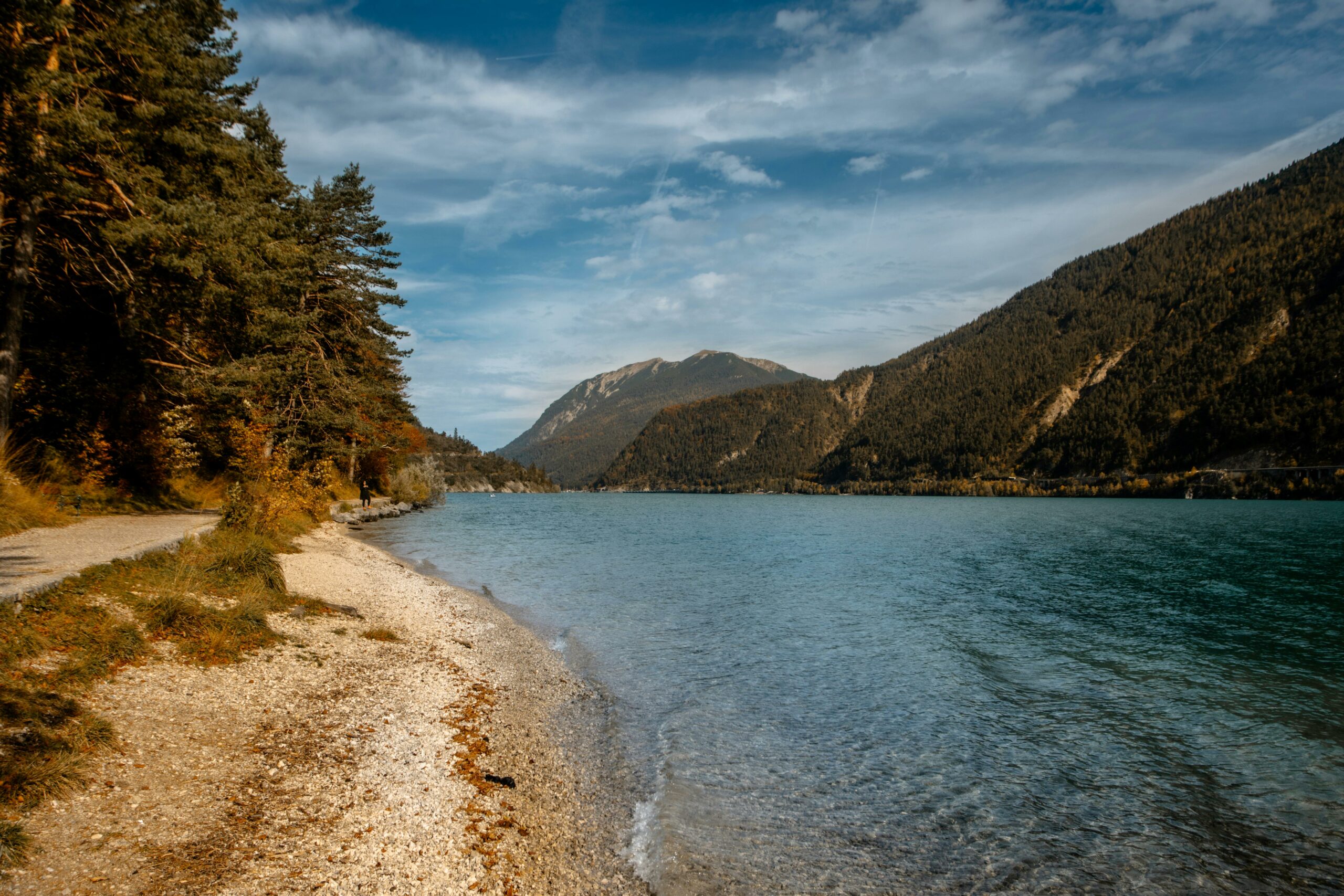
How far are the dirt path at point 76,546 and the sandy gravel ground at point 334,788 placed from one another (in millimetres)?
2584

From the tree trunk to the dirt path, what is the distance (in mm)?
3499

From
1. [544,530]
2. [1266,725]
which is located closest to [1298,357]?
[544,530]

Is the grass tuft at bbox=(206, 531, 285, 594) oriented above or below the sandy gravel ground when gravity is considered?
above

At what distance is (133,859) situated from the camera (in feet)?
15.8

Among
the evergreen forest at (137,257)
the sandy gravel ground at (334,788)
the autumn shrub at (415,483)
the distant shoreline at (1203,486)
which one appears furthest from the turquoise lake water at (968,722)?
the distant shoreline at (1203,486)

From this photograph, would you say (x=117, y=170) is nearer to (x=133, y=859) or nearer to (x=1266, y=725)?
(x=133, y=859)

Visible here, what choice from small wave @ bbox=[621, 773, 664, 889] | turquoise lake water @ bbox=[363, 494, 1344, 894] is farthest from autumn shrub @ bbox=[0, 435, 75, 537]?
small wave @ bbox=[621, 773, 664, 889]

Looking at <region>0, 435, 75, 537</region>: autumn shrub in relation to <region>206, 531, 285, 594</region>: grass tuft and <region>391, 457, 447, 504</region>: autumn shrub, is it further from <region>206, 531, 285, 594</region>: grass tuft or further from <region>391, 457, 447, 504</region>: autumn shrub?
<region>391, 457, 447, 504</region>: autumn shrub

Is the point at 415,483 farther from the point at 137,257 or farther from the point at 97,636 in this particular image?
the point at 97,636

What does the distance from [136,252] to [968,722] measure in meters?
21.6

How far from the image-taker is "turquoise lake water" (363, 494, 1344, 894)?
709 centimetres

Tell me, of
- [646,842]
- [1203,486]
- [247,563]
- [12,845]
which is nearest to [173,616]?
[247,563]

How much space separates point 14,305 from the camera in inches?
625

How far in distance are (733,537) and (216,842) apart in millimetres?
49476
